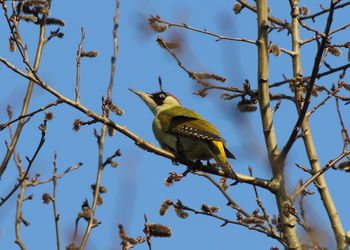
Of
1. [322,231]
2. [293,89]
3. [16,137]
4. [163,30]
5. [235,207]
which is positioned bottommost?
[322,231]

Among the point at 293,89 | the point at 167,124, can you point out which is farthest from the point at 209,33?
the point at 167,124

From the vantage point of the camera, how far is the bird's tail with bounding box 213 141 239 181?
218 inches

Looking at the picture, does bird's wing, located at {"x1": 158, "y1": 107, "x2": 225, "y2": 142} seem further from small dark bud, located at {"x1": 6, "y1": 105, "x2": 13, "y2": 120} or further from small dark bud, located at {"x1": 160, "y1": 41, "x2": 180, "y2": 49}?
small dark bud, located at {"x1": 6, "y1": 105, "x2": 13, "y2": 120}

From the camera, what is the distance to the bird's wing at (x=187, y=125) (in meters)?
6.79

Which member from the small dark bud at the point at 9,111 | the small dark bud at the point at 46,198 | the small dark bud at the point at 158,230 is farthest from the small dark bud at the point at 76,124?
the small dark bud at the point at 9,111

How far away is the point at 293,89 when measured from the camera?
6090mm

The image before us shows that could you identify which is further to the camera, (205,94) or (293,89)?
(293,89)

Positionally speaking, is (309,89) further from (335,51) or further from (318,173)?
(335,51)

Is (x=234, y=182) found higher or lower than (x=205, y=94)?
lower

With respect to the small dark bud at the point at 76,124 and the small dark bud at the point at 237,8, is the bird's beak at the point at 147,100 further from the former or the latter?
the small dark bud at the point at 76,124

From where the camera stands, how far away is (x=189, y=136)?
693 cm

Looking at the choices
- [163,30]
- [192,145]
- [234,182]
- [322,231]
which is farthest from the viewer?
[192,145]

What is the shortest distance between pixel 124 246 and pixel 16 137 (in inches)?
59.1

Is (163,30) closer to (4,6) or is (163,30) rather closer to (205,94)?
(205,94)
